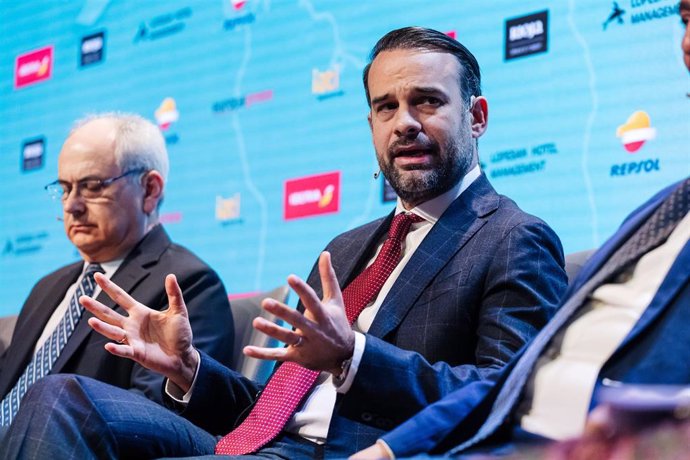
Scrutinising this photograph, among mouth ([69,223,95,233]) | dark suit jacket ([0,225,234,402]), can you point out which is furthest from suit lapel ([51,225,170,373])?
mouth ([69,223,95,233])

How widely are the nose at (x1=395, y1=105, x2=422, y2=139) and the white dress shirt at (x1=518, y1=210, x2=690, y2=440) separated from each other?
3.34 ft

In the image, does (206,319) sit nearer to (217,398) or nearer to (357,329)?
(217,398)

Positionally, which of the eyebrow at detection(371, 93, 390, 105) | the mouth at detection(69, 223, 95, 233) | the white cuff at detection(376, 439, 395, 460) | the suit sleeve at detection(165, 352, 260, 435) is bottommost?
the suit sleeve at detection(165, 352, 260, 435)

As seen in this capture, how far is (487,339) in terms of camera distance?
2.09 m

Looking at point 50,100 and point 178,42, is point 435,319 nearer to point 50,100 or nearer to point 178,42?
point 178,42

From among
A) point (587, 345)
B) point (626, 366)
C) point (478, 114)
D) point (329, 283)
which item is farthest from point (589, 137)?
point (626, 366)

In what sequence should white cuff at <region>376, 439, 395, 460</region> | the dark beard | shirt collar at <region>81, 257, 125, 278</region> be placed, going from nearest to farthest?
white cuff at <region>376, 439, 395, 460</region> → the dark beard → shirt collar at <region>81, 257, 125, 278</region>

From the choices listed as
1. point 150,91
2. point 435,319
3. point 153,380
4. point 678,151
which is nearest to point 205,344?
point 153,380

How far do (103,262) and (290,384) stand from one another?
143 centimetres

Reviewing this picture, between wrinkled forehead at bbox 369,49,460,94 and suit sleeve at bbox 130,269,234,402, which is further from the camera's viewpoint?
suit sleeve at bbox 130,269,234,402

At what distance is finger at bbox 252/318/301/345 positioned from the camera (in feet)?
5.54

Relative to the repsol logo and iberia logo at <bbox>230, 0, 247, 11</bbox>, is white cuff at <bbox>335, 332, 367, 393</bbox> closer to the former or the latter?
the repsol logo

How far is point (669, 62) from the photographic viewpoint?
114 inches

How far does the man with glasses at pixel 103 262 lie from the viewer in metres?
3.09
